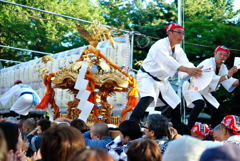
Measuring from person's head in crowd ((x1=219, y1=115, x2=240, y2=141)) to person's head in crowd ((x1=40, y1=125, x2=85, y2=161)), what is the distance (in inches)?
99.3

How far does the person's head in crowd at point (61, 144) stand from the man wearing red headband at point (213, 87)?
4239mm

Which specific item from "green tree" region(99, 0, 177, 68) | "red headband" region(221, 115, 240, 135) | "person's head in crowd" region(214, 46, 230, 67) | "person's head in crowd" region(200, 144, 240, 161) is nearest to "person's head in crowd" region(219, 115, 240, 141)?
"red headband" region(221, 115, 240, 135)

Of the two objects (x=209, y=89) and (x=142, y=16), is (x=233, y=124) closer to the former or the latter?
(x=209, y=89)

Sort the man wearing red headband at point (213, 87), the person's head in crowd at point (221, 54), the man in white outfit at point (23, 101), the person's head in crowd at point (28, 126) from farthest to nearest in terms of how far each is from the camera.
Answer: the man in white outfit at point (23, 101)
the person's head in crowd at point (221, 54)
the man wearing red headband at point (213, 87)
the person's head in crowd at point (28, 126)

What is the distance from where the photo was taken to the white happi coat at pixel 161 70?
21.3ft

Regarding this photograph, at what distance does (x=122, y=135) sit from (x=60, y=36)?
968 inches

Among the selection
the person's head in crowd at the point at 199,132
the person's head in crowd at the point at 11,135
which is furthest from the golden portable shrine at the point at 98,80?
the person's head in crowd at the point at 11,135

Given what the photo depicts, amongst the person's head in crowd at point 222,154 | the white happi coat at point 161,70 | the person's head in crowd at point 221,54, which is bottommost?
the person's head in crowd at point 222,154

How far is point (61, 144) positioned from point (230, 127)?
2622mm

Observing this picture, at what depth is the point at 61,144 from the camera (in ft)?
9.21

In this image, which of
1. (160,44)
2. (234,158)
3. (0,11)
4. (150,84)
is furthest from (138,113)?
(0,11)

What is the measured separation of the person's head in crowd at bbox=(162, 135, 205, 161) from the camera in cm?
223

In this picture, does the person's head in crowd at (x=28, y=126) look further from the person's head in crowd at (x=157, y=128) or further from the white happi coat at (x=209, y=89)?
the person's head in crowd at (x=157, y=128)

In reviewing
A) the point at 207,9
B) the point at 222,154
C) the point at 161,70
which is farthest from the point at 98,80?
the point at 207,9
